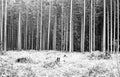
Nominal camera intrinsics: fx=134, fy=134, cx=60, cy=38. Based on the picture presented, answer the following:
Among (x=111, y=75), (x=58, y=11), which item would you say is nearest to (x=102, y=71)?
(x=111, y=75)

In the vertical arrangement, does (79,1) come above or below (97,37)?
above

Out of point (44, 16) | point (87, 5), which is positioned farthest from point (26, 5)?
point (87, 5)

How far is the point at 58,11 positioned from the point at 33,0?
7.80m

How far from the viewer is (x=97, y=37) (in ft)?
86.7

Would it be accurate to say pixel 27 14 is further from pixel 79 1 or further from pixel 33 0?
pixel 79 1

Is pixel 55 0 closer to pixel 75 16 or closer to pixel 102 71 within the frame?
pixel 75 16

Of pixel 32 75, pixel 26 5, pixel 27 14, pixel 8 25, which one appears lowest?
pixel 32 75

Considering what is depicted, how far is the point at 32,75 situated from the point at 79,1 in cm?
2032

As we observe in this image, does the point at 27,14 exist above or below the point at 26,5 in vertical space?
below

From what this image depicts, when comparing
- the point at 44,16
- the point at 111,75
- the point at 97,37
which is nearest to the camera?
the point at 111,75

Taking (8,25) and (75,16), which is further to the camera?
(8,25)

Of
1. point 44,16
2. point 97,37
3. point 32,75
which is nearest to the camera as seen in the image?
point 32,75

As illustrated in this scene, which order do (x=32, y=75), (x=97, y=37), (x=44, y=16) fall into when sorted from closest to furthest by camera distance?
(x=32, y=75), (x=97, y=37), (x=44, y=16)

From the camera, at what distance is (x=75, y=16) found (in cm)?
2661
